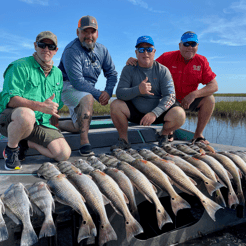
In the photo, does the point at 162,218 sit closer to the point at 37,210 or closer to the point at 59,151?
the point at 37,210

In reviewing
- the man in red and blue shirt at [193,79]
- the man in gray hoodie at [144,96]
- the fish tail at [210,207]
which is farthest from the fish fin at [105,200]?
the man in red and blue shirt at [193,79]

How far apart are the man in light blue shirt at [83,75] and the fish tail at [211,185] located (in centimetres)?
196

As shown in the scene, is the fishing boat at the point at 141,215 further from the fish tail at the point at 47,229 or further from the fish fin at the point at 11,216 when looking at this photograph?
the fish tail at the point at 47,229

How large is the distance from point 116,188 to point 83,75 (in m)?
2.64

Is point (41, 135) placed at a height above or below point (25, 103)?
below

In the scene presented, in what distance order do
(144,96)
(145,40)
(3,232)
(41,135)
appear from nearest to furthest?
(3,232), (41,135), (145,40), (144,96)

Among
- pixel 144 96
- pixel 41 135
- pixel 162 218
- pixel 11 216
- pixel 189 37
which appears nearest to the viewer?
pixel 11 216

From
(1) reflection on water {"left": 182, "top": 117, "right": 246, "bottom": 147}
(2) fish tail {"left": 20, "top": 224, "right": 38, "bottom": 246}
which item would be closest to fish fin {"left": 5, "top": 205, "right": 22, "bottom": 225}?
(2) fish tail {"left": 20, "top": 224, "right": 38, "bottom": 246}

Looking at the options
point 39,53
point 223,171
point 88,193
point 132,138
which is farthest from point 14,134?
point 223,171

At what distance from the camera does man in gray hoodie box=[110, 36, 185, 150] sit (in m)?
4.28

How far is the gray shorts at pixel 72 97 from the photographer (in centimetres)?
421

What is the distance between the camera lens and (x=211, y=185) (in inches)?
117

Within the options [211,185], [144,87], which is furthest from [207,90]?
[211,185]

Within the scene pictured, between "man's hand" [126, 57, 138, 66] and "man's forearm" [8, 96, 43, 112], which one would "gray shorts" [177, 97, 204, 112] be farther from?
"man's forearm" [8, 96, 43, 112]
